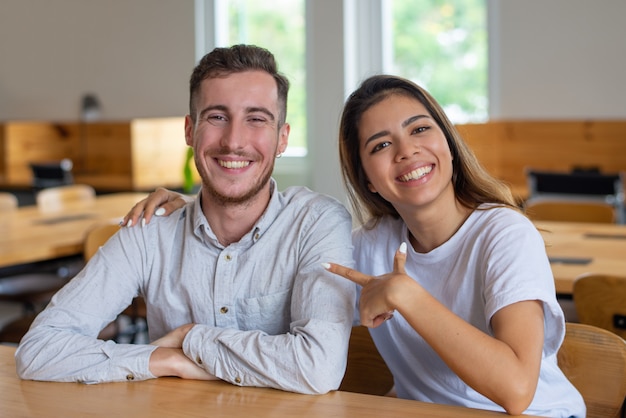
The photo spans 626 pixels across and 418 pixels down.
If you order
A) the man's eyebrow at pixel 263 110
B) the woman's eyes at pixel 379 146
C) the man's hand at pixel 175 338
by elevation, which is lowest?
the man's hand at pixel 175 338

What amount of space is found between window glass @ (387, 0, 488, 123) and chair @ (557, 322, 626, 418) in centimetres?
453

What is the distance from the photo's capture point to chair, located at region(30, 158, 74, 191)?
22.6 ft

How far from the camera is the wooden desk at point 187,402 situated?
143cm

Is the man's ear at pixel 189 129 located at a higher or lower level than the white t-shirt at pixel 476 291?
higher

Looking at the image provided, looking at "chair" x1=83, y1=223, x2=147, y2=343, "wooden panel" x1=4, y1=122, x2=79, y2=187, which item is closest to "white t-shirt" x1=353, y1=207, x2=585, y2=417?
"chair" x1=83, y1=223, x2=147, y2=343

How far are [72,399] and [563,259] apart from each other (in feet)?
6.33

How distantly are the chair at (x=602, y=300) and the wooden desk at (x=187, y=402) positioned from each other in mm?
1101

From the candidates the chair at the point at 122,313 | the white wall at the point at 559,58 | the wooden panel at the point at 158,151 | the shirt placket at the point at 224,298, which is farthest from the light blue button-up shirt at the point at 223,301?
the wooden panel at the point at 158,151

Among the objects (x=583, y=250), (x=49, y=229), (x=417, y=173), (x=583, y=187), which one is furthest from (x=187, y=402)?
(x=583, y=187)

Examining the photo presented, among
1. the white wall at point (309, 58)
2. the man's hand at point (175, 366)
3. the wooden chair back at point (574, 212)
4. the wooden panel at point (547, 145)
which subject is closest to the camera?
the man's hand at point (175, 366)

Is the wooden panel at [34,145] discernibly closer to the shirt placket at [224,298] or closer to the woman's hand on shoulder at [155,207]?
the woman's hand on shoulder at [155,207]

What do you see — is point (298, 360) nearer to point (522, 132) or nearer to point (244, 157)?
point (244, 157)

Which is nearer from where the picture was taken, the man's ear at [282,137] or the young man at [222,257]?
the young man at [222,257]

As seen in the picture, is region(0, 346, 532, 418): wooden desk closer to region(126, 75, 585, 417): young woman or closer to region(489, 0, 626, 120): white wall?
region(126, 75, 585, 417): young woman
